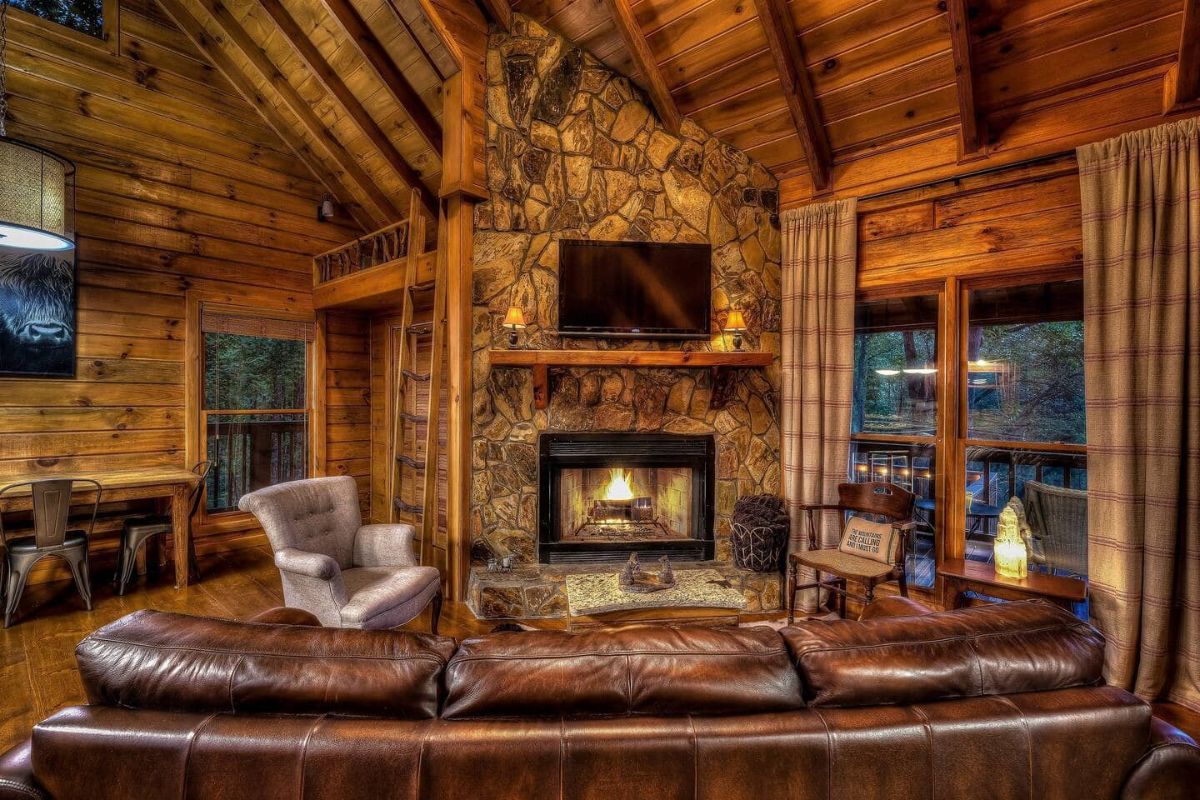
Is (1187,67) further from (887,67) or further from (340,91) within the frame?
(340,91)

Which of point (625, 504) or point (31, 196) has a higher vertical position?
point (31, 196)

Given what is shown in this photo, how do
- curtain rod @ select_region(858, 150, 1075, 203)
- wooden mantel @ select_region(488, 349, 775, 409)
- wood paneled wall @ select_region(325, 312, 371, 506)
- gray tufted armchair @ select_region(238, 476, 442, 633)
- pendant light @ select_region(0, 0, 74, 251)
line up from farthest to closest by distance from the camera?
wood paneled wall @ select_region(325, 312, 371, 506) < wooden mantel @ select_region(488, 349, 775, 409) < curtain rod @ select_region(858, 150, 1075, 203) < gray tufted armchair @ select_region(238, 476, 442, 633) < pendant light @ select_region(0, 0, 74, 251)

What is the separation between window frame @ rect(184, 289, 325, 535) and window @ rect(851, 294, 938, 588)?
4529 millimetres

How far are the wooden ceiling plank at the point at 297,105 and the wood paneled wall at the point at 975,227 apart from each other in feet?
12.7

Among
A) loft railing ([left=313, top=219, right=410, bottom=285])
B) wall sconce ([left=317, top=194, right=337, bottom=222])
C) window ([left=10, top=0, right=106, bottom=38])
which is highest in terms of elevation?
window ([left=10, top=0, right=106, bottom=38])

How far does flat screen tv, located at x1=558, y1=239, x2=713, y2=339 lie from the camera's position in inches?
146

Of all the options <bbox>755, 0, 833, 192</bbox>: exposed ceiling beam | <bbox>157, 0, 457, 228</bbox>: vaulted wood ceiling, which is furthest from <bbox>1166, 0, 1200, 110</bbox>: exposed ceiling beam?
<bbox>157, 0, 457, 228</bbox>: vaulted wood ceiling

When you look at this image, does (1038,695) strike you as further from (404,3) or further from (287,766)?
(404,3)

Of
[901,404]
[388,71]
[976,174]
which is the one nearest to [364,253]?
[388,71]

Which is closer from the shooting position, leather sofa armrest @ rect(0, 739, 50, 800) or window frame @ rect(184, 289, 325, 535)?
leather sofa armrest @ rect(0, 739, 50, 800)

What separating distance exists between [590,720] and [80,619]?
12.6 feet

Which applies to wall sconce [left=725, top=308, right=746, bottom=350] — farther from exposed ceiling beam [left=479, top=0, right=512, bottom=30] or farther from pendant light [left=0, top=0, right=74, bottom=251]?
pendant light [left=0, top=0, right=74, bottom=251]

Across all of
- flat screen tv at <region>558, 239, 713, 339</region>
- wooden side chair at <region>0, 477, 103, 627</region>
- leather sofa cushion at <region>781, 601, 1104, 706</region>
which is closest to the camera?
leather sofa cushion at <region>781, 601, 1104, 706</region>

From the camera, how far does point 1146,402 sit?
262 cm
